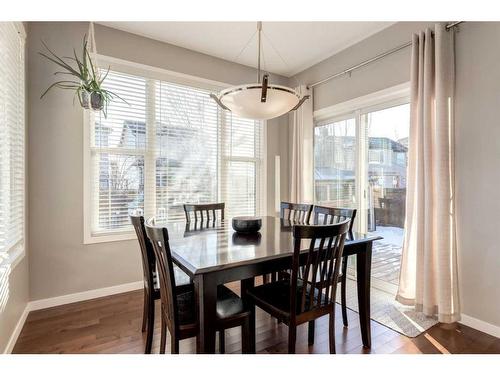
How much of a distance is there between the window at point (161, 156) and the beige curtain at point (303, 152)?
578mm

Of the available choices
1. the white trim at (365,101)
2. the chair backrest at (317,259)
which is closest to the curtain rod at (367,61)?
the white trim at (365,101)

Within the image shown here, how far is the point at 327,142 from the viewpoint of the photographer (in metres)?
3.73

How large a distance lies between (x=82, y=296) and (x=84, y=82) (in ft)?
6.63

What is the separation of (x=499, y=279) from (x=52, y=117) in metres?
4.02

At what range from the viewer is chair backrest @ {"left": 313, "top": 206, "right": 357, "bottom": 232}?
232 cm

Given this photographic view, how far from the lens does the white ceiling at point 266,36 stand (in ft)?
9.40

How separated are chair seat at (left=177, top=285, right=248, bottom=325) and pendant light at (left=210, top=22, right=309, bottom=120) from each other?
128 cm

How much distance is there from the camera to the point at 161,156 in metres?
3.23

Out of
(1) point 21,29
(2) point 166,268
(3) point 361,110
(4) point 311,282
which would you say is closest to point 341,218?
(4) point 311,282

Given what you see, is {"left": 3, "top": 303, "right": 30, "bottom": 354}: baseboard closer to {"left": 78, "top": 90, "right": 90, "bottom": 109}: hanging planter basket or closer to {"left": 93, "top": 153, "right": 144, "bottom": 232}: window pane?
{"left": 93, "top": 153, "right": 144, "bottom": 232}: window pane

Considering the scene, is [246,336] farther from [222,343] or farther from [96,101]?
[96,101]

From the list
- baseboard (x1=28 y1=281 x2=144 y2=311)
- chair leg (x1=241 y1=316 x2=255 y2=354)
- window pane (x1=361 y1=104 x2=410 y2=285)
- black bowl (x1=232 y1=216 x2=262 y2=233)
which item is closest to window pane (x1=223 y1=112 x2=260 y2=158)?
window pane (x1=361 y1=104 x2=410 y2=285)

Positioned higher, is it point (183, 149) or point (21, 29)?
point (21, 29)
